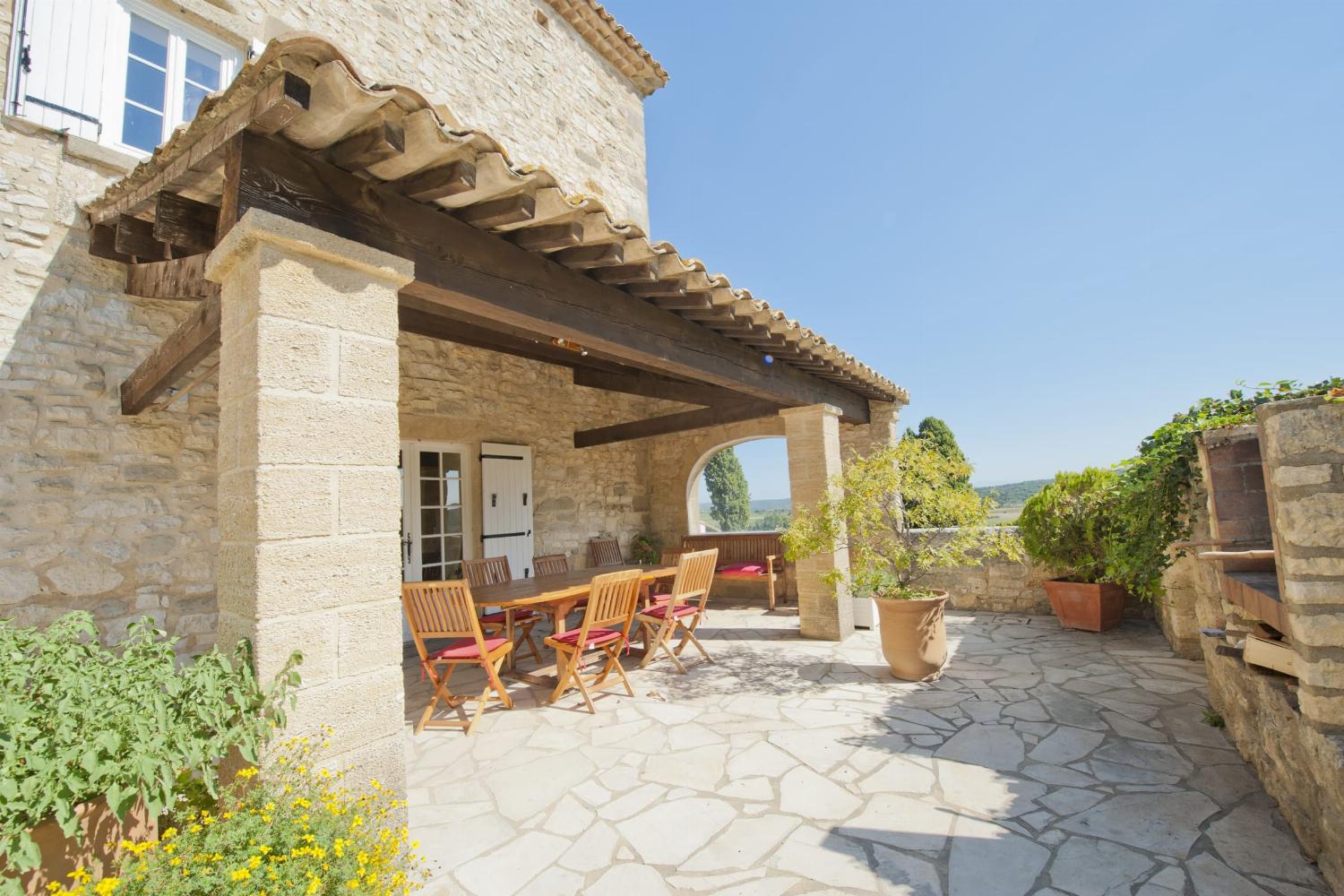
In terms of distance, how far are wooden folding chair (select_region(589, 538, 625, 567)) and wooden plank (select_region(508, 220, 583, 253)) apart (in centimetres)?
503

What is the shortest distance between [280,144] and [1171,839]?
12.3 ft

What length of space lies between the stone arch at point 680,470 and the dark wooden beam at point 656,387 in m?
1.36

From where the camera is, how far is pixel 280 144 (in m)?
1.74

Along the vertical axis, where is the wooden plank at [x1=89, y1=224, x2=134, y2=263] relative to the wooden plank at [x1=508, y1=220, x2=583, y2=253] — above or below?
above

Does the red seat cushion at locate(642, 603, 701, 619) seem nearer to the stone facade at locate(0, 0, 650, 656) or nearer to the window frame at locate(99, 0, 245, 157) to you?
the stone facade at locate(0, 0, 650, 656)

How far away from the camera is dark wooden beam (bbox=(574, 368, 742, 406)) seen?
5684mm

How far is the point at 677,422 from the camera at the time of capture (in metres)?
6.22

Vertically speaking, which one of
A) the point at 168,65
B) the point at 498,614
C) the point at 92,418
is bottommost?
the point at 498,614

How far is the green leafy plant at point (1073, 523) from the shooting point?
478 cm

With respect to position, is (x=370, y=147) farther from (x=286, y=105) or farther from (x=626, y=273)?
(x=626, y=273)

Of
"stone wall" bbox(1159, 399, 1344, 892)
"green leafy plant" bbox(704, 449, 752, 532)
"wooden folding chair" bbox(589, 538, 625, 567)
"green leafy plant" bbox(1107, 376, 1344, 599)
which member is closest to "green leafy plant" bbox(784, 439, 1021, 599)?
"green leafy plant" bbox(1107, 376, 1344, 599)

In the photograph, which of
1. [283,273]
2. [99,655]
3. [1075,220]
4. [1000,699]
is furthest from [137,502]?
[1075,220]

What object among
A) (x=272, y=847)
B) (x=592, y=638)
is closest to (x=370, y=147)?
(x=272, y=847)

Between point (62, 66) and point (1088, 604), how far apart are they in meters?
7.87
